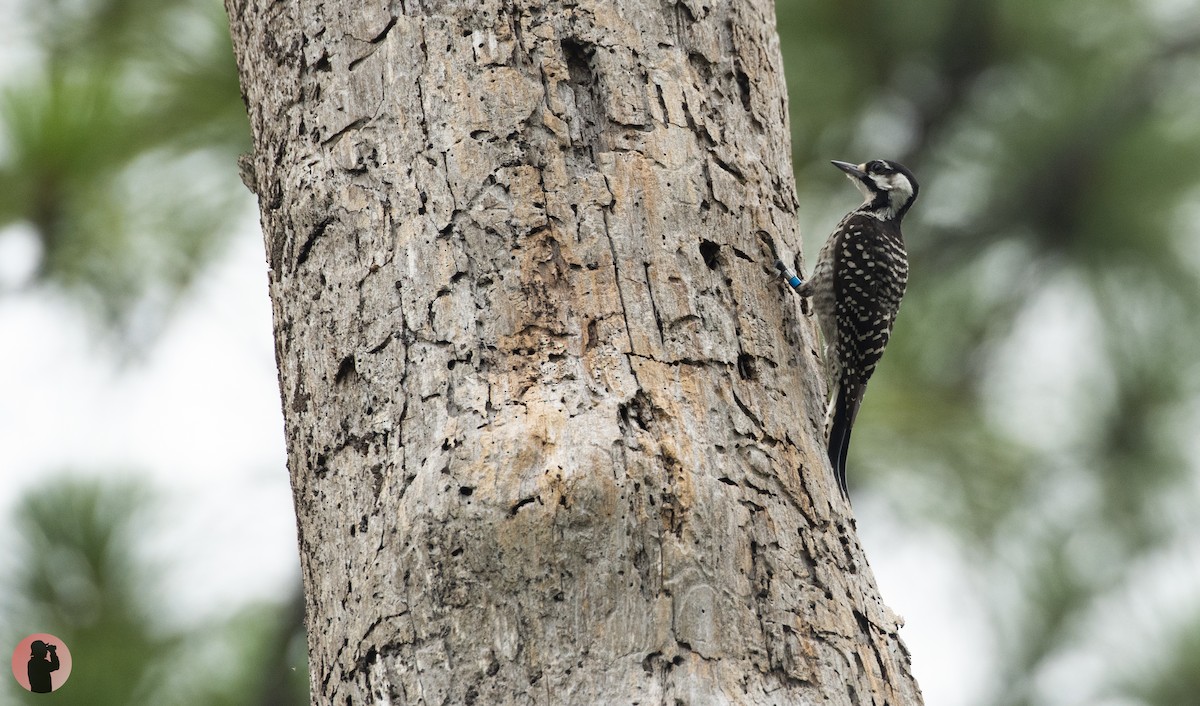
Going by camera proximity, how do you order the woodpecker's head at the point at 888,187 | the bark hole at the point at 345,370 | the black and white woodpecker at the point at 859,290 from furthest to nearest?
the woodpecker's head at the point at 888,187 < the black and white woodpecker at the point at 859,290 < the bark hole at the point at 345,370

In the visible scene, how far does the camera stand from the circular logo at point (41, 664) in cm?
320

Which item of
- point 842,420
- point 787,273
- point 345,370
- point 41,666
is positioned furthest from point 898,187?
point 41,666

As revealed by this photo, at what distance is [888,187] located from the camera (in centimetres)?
393

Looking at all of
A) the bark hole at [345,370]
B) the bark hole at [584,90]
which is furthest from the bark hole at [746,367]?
the bark hole at [345,370]

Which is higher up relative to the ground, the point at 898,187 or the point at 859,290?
the point at 898,187

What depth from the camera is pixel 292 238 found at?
2.24m

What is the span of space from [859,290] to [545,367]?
5.49 ft

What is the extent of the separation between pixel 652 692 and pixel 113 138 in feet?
9.40

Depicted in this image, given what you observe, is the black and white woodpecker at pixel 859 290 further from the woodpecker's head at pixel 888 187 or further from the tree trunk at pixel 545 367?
the tree trunk at pixel 545 367

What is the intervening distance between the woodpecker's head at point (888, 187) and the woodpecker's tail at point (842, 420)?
3.13ft

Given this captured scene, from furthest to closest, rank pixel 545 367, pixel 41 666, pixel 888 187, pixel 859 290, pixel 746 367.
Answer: pixel 888 187 → pixel 859 290 → pixel 41 666 → pixel 746 367 → pixel 545 367

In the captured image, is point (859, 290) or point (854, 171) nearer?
point (859, 290)

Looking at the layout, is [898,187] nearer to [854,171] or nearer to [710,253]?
[854,171]

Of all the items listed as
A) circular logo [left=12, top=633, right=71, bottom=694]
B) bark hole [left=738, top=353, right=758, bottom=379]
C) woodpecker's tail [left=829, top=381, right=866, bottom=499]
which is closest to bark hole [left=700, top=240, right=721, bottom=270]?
bark hole [left=738, top=353, right=758, bottom=379]
